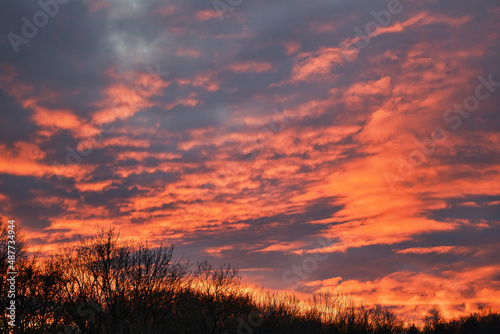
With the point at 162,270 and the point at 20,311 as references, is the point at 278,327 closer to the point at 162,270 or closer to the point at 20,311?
the point at 162,270

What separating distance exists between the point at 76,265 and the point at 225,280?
21.3 meters

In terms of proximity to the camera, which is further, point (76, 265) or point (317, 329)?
point (317, 329)

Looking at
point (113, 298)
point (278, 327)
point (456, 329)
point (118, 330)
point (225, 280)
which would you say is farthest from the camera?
→ point (456, 329)

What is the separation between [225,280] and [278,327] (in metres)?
13.5

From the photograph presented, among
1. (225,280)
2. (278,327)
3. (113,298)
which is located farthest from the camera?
(278,327)

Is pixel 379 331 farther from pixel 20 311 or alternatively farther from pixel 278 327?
pixel 20 311

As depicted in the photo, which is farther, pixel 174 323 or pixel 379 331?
pixel 379 331

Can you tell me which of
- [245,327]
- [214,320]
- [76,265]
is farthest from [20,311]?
[245,327]

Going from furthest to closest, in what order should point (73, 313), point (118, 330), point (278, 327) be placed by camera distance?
point (278, 327), point (73, 313), point (118, 330)

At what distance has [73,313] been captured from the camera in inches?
2076

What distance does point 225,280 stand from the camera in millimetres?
68375

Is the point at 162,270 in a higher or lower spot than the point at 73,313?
higher

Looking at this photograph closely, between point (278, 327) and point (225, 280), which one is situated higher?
point (225, 280)

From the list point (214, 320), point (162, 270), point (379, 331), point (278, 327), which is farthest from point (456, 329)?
point (162, 270)
